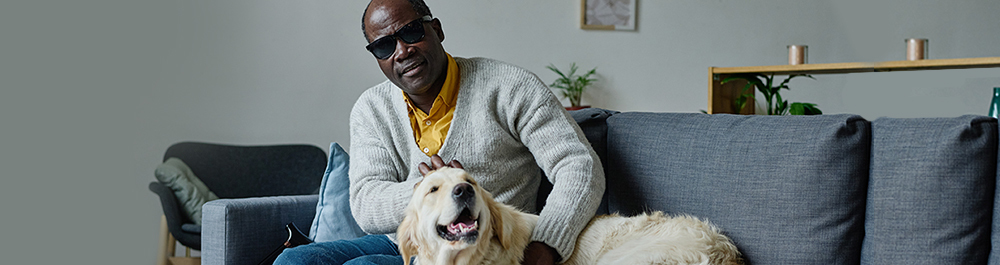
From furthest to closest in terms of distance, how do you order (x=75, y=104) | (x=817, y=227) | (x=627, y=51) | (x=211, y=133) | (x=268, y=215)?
(x=627, y=51) → (x=211, y=133) → (x=75, y=104) → (x=268, y=215) → (x=817, y=227)

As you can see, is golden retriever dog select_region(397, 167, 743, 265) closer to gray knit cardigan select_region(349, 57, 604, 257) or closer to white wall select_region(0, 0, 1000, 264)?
gray knit cardigan select_region(349, 57, 604, 257)

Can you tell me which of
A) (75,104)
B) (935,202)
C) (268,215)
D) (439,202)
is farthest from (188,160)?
(935,202)

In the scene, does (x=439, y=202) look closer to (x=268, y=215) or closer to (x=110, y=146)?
(x=268, y=215)

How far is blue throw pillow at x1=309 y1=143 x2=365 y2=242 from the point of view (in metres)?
2.00

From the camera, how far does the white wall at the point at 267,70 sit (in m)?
1.94

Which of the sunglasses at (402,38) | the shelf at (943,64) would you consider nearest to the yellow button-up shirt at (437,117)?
the sunglasses at (402,38)

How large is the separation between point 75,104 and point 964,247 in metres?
2.60

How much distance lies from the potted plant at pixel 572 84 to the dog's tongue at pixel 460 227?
322 centimetres

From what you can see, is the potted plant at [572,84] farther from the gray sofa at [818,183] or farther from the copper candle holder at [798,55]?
the gray sofa at [818,183]

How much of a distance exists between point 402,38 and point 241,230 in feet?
2.51

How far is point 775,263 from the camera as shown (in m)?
1.49

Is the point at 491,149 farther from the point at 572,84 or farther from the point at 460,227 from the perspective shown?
the point at 572,84

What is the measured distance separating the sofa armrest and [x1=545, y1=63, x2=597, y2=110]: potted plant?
264 cm

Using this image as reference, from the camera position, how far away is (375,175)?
165 centimetres
